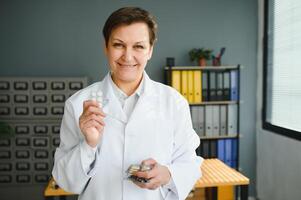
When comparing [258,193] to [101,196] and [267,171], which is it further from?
[101,196]

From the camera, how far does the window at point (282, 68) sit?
3.08 metres

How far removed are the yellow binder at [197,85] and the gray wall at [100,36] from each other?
1.41 ft

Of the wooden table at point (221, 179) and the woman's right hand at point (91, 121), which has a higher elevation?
the woman's right hand at point (91, 121)

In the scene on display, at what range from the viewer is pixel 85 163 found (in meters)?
0.96

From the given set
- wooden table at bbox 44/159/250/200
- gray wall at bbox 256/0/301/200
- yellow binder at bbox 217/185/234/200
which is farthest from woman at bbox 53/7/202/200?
gray wall at bbox 256/0/301/200

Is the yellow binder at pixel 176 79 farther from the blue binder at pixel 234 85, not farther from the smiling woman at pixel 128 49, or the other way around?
the smiling woman at pixel 128 49

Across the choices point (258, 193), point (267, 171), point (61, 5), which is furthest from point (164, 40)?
point (258, 193)

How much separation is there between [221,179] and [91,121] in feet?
5.56

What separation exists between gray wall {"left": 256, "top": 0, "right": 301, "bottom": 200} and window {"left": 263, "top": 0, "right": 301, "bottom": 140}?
0.12m

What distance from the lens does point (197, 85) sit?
11.7 feet

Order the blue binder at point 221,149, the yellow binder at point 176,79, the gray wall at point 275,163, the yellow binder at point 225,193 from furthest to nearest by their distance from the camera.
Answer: the blue binder at point 221,149
the yellow binder at point 176,79
the gray wall at point 275,163
the yellow binder at point 225,193

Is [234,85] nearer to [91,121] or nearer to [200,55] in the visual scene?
[200,55]

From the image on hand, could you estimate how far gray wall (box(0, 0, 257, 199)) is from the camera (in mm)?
3736

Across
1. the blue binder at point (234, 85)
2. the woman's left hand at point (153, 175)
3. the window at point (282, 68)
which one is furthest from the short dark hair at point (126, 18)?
the blue binder at point (234, 85)
